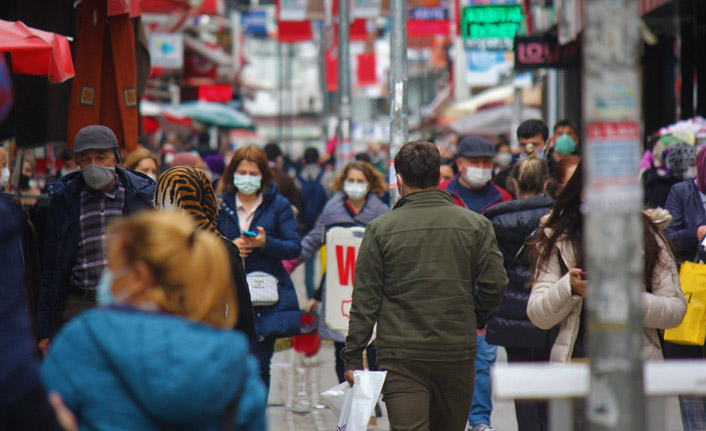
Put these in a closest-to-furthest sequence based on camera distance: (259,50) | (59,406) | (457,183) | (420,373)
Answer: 1. (59,406)
2. (420,373)
3. (457,183)
4. (259,50)

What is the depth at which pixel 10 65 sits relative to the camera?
736 centimetres

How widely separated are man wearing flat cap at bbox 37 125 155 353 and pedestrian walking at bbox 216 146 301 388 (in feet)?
4.54

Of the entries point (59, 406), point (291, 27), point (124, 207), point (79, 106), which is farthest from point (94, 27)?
point (291, 27)

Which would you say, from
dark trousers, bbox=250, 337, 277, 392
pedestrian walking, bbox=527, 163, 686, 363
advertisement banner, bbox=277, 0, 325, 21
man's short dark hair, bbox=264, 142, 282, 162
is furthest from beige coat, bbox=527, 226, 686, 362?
advertisement banner, bbox=277, 0, 325, 21

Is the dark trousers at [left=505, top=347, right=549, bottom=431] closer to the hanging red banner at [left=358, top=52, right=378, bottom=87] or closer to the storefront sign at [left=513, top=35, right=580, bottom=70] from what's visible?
the storefront sign at [left=513, top=35, right=580, bottom=70]

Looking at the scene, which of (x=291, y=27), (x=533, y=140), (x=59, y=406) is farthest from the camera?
(x=291, y=27)

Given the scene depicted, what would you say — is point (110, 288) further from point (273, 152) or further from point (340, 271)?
point (273, 152)

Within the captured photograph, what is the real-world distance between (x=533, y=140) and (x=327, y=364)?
3226 millimetres

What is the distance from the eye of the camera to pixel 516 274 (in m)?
6.43

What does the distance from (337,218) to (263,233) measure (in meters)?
1.37

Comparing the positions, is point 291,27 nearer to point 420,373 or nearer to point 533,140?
point 533,140

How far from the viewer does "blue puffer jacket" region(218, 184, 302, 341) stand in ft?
24.3

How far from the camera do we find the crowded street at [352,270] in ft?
9.30

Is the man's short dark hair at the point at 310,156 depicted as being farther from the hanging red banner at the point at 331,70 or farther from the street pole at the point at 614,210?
the hanging red banner at the point at 331,70
